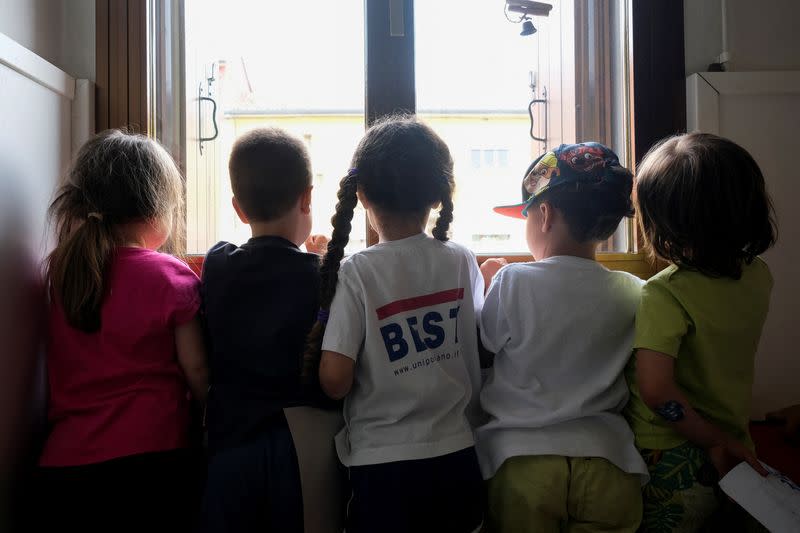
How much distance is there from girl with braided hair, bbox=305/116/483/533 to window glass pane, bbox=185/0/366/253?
1.73 ft

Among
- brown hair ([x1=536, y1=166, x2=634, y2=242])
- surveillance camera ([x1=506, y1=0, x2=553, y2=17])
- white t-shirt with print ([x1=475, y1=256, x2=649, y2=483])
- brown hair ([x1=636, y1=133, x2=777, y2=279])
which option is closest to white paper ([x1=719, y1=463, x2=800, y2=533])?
white t-shirt with print ([x1=475, y1=256, x2=649, y2=483])

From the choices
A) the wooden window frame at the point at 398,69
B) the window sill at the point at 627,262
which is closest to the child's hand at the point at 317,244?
the wooden window frame at the point at 398,69

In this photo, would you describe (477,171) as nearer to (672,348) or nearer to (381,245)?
(381,245)

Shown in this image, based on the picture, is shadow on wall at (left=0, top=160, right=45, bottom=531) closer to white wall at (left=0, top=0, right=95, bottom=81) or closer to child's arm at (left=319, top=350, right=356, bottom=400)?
white wall at (left=0, top=0, right=95, bottom=81)

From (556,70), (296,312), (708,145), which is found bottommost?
(296,312)

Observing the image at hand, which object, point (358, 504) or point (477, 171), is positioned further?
point (477, 171)

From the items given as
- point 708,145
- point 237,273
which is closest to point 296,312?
point 237,273

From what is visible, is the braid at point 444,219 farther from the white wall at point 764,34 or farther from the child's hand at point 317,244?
the white wall at point 764,34

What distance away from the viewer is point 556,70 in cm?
170

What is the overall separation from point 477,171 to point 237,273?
97 centimetres

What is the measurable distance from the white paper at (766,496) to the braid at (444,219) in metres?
0.62

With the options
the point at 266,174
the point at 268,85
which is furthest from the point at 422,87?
the point at 266,174

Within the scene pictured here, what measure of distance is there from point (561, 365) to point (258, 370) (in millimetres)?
530

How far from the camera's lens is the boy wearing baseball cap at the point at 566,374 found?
99 cm
